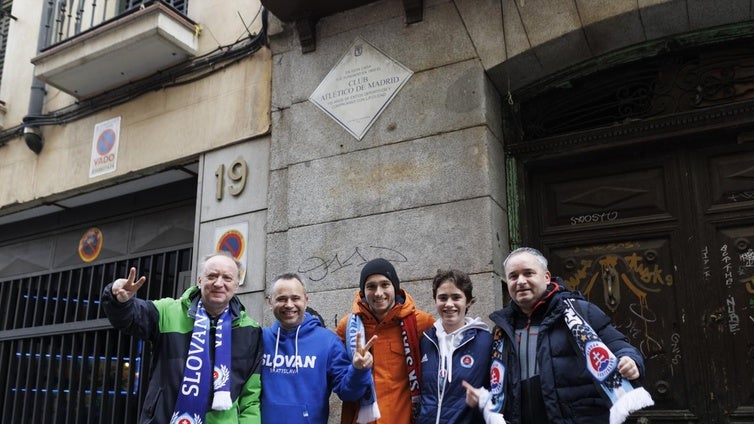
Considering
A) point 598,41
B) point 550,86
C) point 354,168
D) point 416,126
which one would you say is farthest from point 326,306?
point 598,41

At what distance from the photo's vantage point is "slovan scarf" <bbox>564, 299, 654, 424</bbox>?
277 centimetres

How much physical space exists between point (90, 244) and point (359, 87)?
443 cm

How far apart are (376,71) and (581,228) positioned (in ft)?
7.19

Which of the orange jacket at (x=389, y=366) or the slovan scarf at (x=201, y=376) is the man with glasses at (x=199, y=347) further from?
the orange jacket at (x=389, y=366)

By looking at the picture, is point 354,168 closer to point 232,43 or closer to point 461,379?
point 232,43

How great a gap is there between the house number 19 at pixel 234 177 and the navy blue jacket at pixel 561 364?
3.55 m

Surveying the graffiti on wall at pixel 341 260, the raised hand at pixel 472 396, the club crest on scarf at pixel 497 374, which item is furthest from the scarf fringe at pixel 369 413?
the graffiti on wall at pixel 341 260

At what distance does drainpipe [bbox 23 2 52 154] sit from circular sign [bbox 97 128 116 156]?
112 centimetres

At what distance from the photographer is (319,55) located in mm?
5953

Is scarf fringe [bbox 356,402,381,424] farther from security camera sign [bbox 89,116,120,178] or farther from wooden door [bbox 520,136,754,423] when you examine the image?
security camera sign [bbox 89,116,120,178]

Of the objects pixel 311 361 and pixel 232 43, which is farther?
pixel 232 43

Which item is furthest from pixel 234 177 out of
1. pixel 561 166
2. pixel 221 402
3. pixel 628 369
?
pixel 628 369

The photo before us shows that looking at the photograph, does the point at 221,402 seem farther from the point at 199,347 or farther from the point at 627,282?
the point at 627,282

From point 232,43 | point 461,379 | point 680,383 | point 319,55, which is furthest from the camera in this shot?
point 232,43
